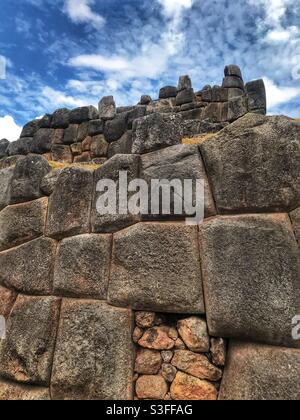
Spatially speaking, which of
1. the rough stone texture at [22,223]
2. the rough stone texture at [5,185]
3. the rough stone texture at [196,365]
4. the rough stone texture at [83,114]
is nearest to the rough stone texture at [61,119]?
the rough stone texture at [83,114]

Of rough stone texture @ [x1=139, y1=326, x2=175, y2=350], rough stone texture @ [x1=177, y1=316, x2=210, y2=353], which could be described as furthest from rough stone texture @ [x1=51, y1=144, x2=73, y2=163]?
rough stone texture @ [x1=177, y1=316, x2=210, y2=353]

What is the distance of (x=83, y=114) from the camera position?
252 inches

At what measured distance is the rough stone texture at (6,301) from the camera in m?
3.20

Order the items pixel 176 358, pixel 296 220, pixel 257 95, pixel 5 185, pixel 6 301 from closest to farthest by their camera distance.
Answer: pixel 296 220, pixel 176 358, pixel 6 301, pixel 5 185, pixel 257 95

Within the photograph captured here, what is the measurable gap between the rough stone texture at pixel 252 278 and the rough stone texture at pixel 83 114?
466cm

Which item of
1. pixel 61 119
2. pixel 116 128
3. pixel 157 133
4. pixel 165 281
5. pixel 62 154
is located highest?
pixel 61 119

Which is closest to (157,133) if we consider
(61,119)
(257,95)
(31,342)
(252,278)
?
(252,278)

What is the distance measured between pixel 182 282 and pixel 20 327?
65.5 inches

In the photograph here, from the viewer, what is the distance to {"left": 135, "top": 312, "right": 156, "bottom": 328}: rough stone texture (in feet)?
8.43

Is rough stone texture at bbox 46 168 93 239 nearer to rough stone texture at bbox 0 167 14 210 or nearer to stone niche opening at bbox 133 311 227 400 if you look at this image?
rough stone texture at bbox 0 167 14 210

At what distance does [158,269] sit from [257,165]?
1.12m

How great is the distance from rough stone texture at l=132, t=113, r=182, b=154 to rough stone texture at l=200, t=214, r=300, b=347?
Answer: 95 cm

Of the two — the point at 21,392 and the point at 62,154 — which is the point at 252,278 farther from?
the point at 62,154

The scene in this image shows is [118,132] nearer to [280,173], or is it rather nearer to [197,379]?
[280,173]
